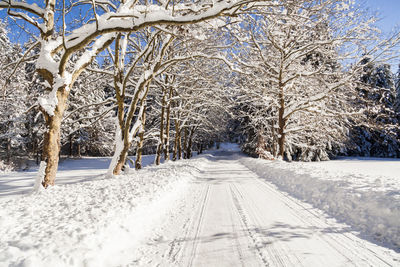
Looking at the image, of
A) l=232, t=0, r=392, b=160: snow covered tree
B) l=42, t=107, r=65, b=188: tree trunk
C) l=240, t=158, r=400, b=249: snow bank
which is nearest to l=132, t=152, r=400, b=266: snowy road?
l=240, t=158, r=400, b=249: snow bank

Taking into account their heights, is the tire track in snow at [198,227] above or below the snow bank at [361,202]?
below

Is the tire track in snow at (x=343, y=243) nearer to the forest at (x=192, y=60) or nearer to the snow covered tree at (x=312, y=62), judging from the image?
the forest at (x=192, y=60)

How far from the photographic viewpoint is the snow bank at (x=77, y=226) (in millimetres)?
2434

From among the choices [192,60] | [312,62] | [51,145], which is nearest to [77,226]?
[51,145]

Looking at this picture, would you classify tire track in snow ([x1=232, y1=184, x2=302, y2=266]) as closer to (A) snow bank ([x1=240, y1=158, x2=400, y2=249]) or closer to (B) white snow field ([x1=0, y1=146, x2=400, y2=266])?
(B) white snow field ([x1=0, y1=146, x2=400, y2=266])

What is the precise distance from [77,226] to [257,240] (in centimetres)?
293

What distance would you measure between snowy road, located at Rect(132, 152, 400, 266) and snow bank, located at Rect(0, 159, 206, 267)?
Answer: 394mm

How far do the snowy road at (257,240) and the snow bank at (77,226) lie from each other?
394 millimetres

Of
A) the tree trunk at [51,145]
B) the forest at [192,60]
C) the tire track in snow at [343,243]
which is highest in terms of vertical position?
the forest at [192,60]

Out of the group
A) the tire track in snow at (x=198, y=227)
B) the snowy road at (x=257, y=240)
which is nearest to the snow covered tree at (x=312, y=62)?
the tire track in snow at (x=198, y=227)

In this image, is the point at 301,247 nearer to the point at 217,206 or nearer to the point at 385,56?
the point at 217,206

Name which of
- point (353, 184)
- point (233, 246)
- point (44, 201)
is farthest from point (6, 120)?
point (353, 184)

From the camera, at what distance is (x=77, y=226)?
3.04 metres

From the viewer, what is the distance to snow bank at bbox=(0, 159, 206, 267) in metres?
2.43
